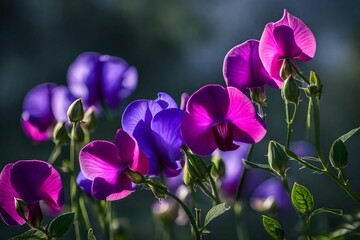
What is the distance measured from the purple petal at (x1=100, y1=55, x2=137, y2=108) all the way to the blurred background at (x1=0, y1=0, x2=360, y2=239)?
3.66m

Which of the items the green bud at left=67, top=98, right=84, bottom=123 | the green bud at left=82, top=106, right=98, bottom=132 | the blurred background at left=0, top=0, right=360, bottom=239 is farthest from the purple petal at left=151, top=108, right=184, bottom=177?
the blurred background at left=0, top=0, right=360, bottom=239

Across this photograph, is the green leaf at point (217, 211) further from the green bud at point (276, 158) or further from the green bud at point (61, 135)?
the green bud at point (61, 135)

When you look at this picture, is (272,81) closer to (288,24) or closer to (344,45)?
(288,24)

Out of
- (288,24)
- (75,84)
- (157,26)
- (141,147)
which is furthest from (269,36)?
(157,26)

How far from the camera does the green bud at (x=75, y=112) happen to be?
0.70 metres

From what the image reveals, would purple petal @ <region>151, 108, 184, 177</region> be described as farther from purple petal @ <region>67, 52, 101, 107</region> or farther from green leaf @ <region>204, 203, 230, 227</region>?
purple petal @ <region>67, 52, 101, 107</region>

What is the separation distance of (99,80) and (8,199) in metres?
0.41

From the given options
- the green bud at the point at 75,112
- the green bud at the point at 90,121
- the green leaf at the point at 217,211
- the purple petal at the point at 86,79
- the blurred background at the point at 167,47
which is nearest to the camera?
the green leaf at the point at 217,211

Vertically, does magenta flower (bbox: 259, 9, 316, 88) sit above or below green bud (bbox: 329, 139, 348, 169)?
above

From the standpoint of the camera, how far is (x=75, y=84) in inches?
39.4

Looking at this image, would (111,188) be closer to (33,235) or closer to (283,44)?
(33,235)

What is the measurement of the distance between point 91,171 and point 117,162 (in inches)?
0.8

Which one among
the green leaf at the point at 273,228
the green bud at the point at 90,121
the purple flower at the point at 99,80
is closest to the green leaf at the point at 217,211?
the green leaf at the point at 273,228

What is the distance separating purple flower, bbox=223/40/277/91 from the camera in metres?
0.63
